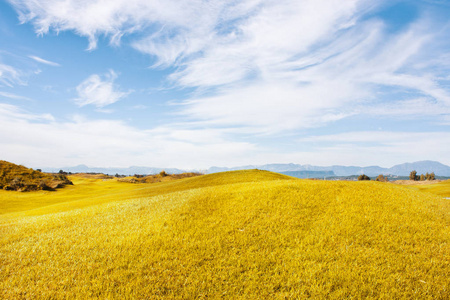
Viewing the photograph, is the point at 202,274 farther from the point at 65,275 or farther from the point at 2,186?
the point at 2,186

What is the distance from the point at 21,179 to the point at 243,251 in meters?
56.9

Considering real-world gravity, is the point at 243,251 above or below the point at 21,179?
below

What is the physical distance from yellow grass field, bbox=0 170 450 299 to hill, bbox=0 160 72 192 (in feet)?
133

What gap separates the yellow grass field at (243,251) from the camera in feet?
25.2

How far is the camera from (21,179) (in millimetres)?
46719

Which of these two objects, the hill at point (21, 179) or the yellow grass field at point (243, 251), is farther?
the hill at point (21, 179)

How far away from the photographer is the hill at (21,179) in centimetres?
4441

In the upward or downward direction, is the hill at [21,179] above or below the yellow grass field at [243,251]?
above

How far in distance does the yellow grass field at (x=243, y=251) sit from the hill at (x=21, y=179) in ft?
133

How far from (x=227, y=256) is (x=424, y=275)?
7.35m

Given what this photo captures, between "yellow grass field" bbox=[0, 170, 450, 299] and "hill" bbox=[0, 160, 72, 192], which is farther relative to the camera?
"hill" bbox=[0, 160, 72, 192]

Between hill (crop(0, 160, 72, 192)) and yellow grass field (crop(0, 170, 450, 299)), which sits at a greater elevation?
hill (crop(0, 160, 72, 192))

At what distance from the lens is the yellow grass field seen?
768cm

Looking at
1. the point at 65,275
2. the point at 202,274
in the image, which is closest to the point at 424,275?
the point at 202,274
